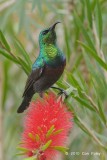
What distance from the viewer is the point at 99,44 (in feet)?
2.76

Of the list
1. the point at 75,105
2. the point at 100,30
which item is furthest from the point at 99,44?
the point at 75,105

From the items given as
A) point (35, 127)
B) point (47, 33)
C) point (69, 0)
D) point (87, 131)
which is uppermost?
point (69, 0)

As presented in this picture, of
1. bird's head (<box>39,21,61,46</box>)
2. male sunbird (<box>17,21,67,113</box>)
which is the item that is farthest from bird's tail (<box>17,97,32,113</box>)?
bird's head (<box>39,21,61,46</box>)

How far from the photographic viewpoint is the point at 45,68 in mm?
682

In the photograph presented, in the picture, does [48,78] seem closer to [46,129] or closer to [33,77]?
[33,77]

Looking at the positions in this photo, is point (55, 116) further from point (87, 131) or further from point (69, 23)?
point (69, 23)

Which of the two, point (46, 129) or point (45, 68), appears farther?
point (45, 68)

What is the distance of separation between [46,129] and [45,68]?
0.22m

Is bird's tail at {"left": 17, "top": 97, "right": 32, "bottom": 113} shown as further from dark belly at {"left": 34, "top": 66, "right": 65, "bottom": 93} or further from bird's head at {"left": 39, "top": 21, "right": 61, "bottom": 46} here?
bird's head at {"left": 39, "top": 21, "right": 61, "bottom": 46}

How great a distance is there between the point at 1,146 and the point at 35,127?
91 centimetres

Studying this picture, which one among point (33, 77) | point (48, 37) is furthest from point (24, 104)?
point (48, 37)

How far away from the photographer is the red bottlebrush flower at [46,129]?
47 centimetres

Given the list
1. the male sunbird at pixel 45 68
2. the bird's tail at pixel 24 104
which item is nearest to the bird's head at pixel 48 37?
the male sunbird at pixel 45 68

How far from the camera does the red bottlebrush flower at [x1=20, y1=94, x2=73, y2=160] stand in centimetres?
47
